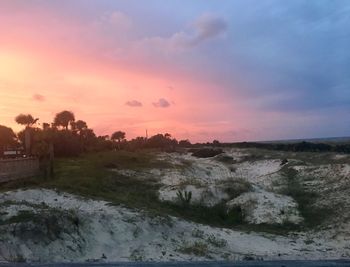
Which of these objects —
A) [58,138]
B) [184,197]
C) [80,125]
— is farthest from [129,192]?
[80,125]

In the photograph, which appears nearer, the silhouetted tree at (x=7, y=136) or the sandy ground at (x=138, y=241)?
the sandy ground at (x=138, y=241)

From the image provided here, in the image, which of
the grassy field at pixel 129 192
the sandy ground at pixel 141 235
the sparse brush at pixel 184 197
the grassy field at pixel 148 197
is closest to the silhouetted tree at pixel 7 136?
the grassy field at pixel 129 192

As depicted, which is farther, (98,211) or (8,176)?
(8,176)

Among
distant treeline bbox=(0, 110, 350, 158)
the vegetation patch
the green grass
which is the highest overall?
distant treeline bbox=(0, 110, 350, 158)

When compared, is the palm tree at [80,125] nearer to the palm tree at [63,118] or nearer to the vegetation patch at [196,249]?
the palm tree at [63,118]

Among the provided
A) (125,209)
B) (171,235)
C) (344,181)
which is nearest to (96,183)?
(125,209)

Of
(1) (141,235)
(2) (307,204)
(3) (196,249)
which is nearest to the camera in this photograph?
(3) (196,249)

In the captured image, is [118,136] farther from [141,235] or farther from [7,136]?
[141,235]

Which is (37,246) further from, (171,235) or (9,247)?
(171,235)

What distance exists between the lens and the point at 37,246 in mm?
17562

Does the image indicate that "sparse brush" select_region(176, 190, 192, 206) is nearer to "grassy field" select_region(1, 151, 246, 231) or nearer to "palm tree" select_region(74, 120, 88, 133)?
"grassy field" select_region(1, 151, 246, 231)

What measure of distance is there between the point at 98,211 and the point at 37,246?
15.8 ft

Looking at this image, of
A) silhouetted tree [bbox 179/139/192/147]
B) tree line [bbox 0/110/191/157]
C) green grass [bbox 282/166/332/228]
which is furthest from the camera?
silhouetted tree [bbox 179/139/192/147]

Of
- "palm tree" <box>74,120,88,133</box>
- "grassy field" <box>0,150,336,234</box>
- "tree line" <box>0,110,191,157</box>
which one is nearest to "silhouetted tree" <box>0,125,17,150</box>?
"tree line" <box>0,110,191,157</box>
